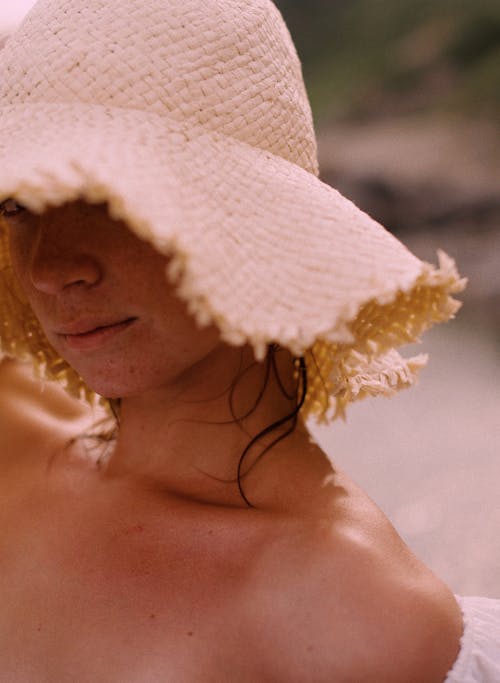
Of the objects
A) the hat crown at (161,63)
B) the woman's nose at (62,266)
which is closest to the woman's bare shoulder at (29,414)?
the woman's nose at (62,266)

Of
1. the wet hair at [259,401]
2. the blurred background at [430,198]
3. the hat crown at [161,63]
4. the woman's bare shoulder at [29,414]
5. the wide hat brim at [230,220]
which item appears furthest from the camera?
the blurred background at [430,198]

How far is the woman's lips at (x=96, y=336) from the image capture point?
2.77 feet

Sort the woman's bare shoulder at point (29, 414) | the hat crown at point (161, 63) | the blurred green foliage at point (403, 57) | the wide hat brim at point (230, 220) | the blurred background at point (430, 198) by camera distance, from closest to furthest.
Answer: the wide hat brim at point (230, 220) < the hat crown at point (161, 63) < the woman's bare shoulder at point (29, 414) < the blurred background at point (430, 198) < the blurred green foliage at point (403, 57)

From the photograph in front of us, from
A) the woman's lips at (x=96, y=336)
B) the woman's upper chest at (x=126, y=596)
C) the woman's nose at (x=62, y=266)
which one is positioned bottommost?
the woman's upper chest at (x=126, y=596)

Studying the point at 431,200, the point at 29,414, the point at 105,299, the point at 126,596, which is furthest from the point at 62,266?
the point at 431,200

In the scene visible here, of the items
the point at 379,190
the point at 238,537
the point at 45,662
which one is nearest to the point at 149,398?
the point at 238,537

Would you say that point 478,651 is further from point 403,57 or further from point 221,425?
point 403,57

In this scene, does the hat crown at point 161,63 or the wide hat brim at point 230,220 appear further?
the hat crown at point 161,63

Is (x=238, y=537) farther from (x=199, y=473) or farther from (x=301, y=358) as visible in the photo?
(x=301, y=358)

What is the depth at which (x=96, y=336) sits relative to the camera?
86 cm

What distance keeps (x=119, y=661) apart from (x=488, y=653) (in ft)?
1.34

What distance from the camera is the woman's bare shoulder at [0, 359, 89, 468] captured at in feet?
4.05

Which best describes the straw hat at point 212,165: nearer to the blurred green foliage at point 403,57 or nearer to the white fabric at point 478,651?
the white fabric at point 478,651

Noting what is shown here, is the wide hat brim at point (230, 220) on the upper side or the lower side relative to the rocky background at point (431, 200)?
upper
